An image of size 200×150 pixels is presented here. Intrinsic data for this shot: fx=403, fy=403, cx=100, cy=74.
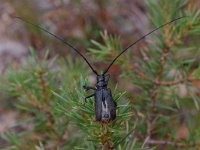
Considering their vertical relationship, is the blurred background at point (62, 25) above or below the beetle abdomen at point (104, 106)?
above

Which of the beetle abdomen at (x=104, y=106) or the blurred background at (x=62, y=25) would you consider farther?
the blurred background at (x=62, y=25)

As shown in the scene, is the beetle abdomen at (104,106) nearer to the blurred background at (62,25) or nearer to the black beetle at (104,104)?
the black beetle at (104,104)

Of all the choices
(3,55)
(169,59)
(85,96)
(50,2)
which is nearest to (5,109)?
(3,55)

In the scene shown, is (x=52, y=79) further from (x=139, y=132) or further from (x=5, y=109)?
(x=5, y=109)

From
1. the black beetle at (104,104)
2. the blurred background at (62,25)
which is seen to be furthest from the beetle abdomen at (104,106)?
the blurred background at (62,25)

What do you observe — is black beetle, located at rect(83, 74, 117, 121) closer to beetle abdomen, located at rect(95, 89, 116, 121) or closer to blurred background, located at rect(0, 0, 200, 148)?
beetle abdomen, located at rect(95, 89, 116, 121)

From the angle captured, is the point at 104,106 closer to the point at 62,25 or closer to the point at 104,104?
the point at 104,104

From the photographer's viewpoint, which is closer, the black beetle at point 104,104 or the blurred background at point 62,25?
the black beetle at point 104,104

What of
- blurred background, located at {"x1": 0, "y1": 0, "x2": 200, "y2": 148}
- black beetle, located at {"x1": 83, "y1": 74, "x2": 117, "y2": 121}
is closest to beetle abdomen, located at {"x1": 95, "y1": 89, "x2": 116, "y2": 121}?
black beetle, located at {"x1": 83, "y1": 74, "x2": 117, "y2": 121}

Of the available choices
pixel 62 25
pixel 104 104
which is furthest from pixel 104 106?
pixel 62 25
